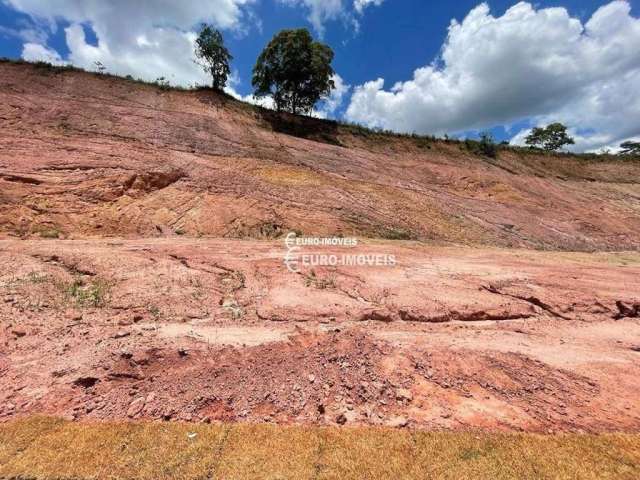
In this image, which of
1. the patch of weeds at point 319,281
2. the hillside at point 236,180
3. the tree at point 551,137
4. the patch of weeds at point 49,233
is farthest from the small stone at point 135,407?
the tree at point 551,137

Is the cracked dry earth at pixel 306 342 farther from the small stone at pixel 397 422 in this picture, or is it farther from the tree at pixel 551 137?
the tree at pixel 551 137

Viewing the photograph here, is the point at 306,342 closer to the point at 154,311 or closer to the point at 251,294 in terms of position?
the point at 251,294

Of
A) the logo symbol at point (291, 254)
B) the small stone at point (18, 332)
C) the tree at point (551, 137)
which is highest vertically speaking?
the tree at point (551, 137)

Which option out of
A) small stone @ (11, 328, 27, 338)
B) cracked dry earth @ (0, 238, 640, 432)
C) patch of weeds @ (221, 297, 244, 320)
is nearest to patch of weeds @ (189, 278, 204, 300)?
cracked dry earth @ (0, 238, 640, 432)

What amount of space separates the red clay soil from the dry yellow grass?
0.22 m

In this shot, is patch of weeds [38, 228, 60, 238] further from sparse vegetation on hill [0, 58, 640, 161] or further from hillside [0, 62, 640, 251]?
sparse vegetation on hill [0, 58, 640, 161]

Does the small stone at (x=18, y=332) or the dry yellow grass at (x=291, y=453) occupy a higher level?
the small stone at (x=18, y=332)

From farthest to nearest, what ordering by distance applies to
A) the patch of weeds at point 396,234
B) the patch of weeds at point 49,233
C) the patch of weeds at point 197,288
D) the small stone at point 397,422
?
the patch of weeds at point 396,234
the patch of weeds at point 49,233
the patch of weeds at point 197,288
the small stone at point 397,422

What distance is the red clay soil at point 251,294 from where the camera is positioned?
3.81m

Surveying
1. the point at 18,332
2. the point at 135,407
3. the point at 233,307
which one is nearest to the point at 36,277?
the point at 18,332

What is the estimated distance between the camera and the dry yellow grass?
2.83 m

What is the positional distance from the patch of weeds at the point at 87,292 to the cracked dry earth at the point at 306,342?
1.4 inches

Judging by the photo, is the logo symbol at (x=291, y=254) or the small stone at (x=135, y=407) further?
the logo symbol at (x=291, y=254)

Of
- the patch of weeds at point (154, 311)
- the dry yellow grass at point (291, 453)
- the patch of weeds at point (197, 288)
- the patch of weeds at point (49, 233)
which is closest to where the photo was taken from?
the dry yellow grass at point (291, 453)
